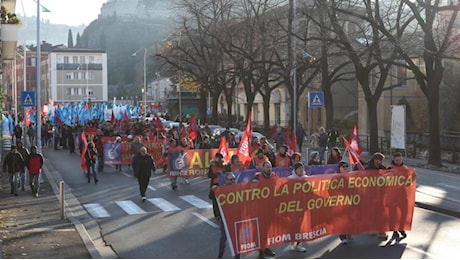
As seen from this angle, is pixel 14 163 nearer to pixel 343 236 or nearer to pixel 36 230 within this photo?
pixel 36 230

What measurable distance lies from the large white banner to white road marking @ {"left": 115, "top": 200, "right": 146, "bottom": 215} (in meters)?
13.3

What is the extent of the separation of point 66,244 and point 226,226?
390 cm

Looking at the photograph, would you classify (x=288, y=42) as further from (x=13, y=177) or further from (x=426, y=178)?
(x=13, y=177)

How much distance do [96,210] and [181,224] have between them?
3.44 meters

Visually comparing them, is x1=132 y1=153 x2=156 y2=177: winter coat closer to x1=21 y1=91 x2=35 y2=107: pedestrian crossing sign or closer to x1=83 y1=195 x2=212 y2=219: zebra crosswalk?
x1=83 y1=195 x2=212 y2=219: zebra crosswalk

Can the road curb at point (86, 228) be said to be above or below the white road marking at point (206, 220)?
below

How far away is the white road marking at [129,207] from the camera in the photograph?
16.5 metres

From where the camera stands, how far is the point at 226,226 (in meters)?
9.89

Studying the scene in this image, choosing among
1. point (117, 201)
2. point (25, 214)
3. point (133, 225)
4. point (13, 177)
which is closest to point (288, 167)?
point (133, 225)

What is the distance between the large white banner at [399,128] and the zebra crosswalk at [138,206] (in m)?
11.7

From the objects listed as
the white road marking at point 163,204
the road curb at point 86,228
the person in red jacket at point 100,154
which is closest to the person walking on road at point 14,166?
the road curb at point 86,228

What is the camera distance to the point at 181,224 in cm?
1455

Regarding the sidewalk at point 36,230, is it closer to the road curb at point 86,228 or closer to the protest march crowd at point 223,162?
the road curb at point 86,228

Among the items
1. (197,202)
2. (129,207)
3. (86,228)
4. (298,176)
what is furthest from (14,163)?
(298,176)
